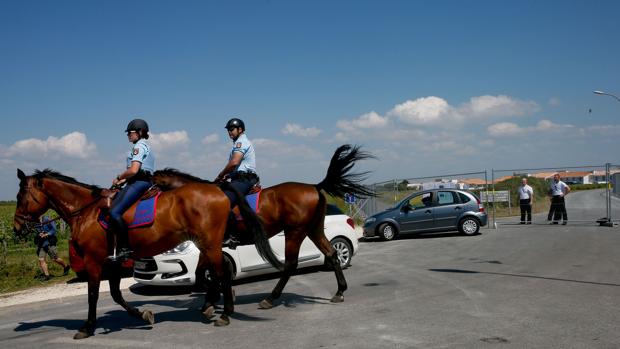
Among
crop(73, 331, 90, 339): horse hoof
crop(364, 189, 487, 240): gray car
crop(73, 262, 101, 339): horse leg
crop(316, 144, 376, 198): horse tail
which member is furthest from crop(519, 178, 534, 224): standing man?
crop(73, 331, 90, 339): horse hoof

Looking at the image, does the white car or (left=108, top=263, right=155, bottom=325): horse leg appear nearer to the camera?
(left=108, top=263, right=155, bottom=325): horse leg

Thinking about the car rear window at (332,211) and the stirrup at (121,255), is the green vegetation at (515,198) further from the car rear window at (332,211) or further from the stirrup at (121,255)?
the stirrup at (121,255)

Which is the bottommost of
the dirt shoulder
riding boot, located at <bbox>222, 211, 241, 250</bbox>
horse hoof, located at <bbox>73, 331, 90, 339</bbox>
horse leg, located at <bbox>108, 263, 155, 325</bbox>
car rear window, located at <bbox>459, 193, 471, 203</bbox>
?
the dirt shoulder

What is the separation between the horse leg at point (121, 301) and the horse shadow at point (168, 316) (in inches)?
5.3

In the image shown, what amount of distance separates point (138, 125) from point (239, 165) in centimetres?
154

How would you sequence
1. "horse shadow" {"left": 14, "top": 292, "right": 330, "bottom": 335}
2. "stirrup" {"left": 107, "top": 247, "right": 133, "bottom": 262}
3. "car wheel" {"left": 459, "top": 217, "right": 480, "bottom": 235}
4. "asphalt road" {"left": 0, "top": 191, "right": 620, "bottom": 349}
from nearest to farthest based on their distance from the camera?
Result: "asphalt road" {"left": 0, "top": 191, "right": 620, "bottom": 349} → "stirrup" {"left": 107, "top": 247, "right": 133, "bottom": 262} → "horse shadow" {"left": 14, "top": 292, "right": 330, "bottom": 335} → "car wheel" {"left": 459, "top": 217, "right": 480, "bottom": 235}

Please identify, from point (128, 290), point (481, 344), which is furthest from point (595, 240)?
point (128, 290)

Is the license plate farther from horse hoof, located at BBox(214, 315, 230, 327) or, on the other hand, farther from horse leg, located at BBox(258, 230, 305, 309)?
horse hoof, located at BBox(214, 315, 230, 327)

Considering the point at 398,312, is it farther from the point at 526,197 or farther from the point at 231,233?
the point at 526,197

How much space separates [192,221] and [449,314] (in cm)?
354

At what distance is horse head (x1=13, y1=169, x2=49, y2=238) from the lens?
7.11 meters

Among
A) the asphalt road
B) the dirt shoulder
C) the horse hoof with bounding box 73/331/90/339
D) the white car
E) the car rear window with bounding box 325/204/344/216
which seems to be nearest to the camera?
the asphalt road

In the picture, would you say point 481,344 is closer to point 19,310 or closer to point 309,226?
point 309,226

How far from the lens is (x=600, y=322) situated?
6145 millimetres
